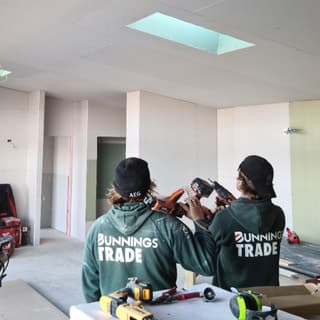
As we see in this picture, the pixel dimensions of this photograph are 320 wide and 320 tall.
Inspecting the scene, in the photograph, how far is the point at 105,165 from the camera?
8242mm

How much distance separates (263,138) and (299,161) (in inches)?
29.2

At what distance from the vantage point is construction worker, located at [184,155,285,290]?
1689 millimetres

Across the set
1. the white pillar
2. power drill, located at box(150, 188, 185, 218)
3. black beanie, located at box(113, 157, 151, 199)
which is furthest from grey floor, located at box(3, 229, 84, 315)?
black beanie, located at box(113, 157, 151, 199)

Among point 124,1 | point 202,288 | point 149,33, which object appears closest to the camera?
point 202,288

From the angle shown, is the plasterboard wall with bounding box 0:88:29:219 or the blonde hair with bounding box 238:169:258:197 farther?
the plasterboard wall with bounding box 0:88:29:219

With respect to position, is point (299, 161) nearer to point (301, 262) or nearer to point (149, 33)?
point (301, 262)

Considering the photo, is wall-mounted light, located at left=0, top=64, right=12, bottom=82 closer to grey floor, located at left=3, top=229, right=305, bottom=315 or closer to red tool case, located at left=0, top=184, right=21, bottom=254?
red tool case, located at left=0, top=184, right=21, bottom=254

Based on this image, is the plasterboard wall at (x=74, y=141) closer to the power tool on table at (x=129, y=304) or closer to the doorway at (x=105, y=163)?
the doorway at (x=105, y=163)

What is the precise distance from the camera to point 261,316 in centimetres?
81

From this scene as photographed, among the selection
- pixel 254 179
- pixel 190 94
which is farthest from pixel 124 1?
pixel 190 94

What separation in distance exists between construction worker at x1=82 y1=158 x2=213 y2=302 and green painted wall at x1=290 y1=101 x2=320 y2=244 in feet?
13.3

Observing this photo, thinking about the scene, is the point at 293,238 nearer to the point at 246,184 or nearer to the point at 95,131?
the point at 246,184

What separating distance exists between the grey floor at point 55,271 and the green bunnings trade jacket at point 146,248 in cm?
261

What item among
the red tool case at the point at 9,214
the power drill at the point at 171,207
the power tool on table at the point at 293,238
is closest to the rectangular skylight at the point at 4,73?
the red tool case at the point at 9,214
